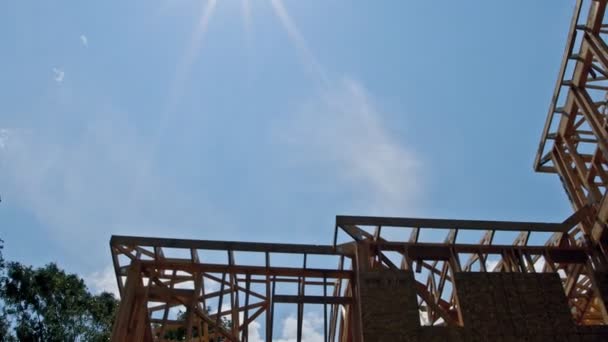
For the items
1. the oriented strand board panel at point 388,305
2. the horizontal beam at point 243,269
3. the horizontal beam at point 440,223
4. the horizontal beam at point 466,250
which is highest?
the horizontal beam at point 440,223

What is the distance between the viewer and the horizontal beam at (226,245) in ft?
36.1

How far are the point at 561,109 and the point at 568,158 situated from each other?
1.68 m

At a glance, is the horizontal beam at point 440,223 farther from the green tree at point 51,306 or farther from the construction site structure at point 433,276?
the green tree at point 51,306

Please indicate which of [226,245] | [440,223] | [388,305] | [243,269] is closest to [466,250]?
[440,223]

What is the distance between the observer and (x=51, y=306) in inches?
958

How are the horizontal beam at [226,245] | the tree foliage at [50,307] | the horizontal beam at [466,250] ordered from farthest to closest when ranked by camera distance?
the tree foliage at [50,307], the horizontal beam at [226,245], the horizontal beam at [466,250]

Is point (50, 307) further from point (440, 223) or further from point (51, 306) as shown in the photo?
point (440, 223)

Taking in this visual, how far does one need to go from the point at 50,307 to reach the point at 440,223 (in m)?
24.2

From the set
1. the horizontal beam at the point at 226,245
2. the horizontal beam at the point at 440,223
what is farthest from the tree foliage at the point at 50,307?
the horizontal beam at the point at 440,223

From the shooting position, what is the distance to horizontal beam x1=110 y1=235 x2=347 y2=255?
433 inches

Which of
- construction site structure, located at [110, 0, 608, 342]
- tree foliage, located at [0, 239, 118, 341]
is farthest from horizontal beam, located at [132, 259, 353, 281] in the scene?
tree foliage, located at [0, 239, 118, 341]

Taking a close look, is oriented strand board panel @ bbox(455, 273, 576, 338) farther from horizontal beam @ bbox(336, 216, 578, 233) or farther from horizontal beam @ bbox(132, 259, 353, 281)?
horizontal beam @ bbox(132, 259, 353, 281)

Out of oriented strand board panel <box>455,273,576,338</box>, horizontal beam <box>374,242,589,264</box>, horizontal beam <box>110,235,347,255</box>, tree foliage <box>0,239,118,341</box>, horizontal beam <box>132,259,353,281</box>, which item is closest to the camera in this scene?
oriented strand board panel <box>455,273,576,338</box>

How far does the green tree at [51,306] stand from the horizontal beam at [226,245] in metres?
17.5
